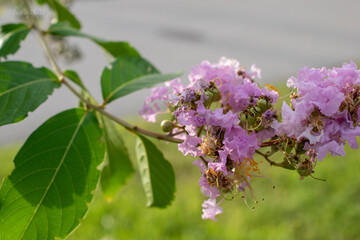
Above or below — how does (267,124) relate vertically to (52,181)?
above

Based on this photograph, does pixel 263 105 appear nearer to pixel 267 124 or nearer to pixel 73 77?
pixel 267 124

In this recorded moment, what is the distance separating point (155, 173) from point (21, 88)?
0.47 metres

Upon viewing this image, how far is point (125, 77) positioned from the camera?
141 cm

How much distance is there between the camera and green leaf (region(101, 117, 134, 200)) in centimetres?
140

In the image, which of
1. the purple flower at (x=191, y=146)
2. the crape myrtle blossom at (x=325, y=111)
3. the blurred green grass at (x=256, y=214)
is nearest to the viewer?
the crape myrtle blossom at (x=325, y=111)

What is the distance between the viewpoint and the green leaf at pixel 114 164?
1.40 m

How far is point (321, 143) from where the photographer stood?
89cm

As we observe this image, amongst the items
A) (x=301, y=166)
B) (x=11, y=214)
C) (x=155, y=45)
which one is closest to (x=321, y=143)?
(x=301, y=166)

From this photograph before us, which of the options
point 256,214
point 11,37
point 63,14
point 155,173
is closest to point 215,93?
point 155,173

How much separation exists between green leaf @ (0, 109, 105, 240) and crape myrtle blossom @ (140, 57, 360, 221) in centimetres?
30

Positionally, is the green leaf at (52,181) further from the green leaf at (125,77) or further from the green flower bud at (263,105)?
the green flower bud at (263,105)

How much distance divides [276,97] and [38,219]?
0.64m

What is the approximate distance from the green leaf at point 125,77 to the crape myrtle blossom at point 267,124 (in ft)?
1.16

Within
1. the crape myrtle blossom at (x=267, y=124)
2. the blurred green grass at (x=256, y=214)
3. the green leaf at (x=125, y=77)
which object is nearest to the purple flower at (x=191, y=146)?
the crape myrtle blossom at (x=267, y=124)
